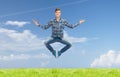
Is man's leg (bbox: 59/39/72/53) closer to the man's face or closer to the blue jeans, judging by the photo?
the blue jeans

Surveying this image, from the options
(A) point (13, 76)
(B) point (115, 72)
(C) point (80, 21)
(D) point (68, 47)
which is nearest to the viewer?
(A) point (13, 76)

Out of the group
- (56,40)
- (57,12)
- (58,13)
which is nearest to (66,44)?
(56,40)

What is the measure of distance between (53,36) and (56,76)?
169 inches

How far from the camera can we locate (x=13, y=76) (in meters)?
11.5

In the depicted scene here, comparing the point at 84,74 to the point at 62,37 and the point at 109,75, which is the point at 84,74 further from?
the point at 62,37

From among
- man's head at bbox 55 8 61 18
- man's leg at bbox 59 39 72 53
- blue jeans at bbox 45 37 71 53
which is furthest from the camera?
man's leg at bbox 59 39 72 53

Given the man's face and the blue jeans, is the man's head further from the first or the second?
the blue jeans

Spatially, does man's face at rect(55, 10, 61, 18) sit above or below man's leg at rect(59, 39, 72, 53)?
above

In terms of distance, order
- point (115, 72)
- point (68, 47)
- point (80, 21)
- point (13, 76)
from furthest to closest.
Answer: point (68, 47) < point (80, 21) < point (115, 72) < point (13, 76)

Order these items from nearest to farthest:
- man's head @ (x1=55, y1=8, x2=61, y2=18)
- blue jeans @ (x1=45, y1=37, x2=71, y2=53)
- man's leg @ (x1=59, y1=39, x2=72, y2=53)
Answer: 1. man's head @ (x1=55, y1=8, x2=61, y2=18)
2. blue jeans @ (x1=45, y1=37, x2=71, y2=53)
3. man's leg @ (x1=59, y1=39, x2=72, y2=53)

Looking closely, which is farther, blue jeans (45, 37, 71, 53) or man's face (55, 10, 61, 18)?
blue jeans (45, 37, 71, 53)

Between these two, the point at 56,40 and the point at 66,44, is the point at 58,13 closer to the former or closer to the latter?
the point at 56,40

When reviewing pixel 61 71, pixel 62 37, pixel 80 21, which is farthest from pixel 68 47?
pixel 61 71

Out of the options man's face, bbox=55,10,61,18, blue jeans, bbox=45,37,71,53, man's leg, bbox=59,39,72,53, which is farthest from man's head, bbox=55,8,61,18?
man's leg, bbox=59,39,72,53
